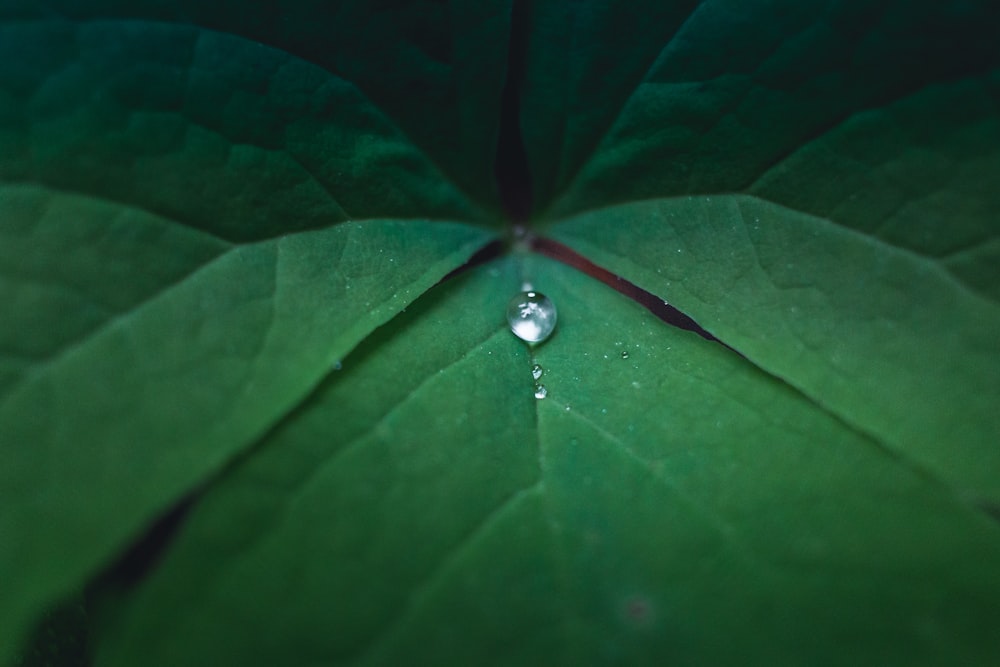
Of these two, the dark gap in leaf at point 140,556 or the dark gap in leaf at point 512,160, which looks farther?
the dark gap in leaf at point 512,160

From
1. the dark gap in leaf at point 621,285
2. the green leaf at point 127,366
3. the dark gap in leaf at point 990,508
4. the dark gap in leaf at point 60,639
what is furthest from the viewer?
the dark gap in leaf at point 621,285

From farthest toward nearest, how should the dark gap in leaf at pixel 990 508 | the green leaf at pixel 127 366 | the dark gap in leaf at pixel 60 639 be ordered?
the dark gap in leaf at pixel 60 639 < the dark gap in leaf at pixel 990 508 < the green leaf at pixel 127 366

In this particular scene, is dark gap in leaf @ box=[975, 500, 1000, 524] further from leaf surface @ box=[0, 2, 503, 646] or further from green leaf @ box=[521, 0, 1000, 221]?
leaf surface @ box=[0, 2, 503, 646]

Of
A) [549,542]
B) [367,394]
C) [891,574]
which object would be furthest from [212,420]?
[891,574]

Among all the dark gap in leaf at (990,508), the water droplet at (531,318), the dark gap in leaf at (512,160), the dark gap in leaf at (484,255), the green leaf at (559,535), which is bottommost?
the dark gap in leaf at (990,508)

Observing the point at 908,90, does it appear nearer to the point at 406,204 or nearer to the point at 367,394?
the point at 406,204

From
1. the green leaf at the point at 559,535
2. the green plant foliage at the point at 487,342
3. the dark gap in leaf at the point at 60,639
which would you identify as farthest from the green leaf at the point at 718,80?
the dark gap in leaf at the point at 60,639

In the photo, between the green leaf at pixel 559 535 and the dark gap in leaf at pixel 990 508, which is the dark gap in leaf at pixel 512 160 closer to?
the green leaf at pixel 559 535
